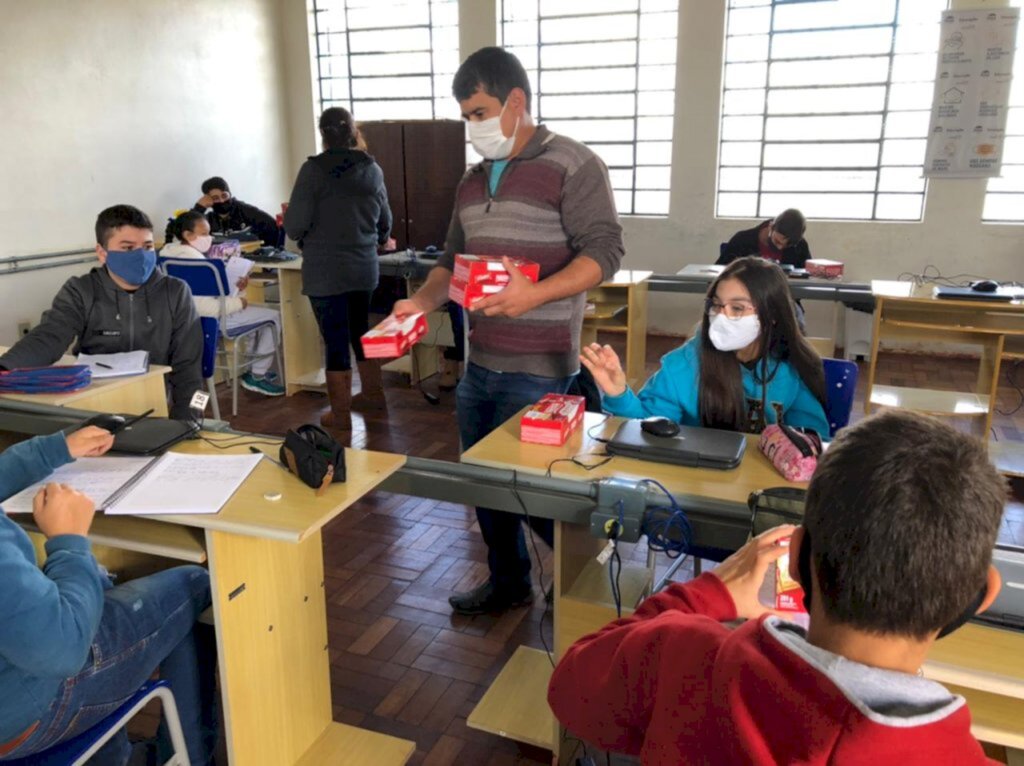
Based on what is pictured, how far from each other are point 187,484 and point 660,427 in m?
0.97

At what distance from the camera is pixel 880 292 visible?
3.89 m

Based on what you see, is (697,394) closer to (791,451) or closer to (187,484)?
(791,451)

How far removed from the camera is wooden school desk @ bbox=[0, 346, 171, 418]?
7.20 ft

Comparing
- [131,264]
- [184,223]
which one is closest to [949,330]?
[131,264]

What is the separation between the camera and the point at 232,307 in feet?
14.4

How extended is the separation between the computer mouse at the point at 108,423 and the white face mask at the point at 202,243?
316cm

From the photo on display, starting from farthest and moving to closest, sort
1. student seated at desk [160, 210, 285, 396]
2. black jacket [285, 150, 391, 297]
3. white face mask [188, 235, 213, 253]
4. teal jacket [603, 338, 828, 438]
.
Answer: white face mask [188, 235, 213, 253]
student seated at desk [160, 210, 285, 396]
black jacket [285, 150, 391, 297]
teal jacket [603, 338, 828, 438]

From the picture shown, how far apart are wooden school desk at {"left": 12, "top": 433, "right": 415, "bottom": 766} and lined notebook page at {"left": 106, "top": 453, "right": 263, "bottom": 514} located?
2cm

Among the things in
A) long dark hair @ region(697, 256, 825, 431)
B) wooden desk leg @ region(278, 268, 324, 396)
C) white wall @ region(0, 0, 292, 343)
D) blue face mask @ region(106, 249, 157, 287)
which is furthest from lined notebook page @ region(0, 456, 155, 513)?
white wall @ region(0, 0, 292, 343)

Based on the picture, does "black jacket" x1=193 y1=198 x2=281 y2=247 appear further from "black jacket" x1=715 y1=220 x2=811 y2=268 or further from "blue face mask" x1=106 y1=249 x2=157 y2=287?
"blue face mask" x1=106 y1=249 x2=157 y2=287

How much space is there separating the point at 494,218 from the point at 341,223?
2.11m

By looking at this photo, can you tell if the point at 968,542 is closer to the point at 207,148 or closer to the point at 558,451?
the point at 558,451

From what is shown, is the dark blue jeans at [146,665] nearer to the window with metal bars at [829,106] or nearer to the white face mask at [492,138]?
the white face mask at [492,138]

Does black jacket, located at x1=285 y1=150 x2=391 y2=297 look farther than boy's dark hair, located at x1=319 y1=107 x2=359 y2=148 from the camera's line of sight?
Yes
